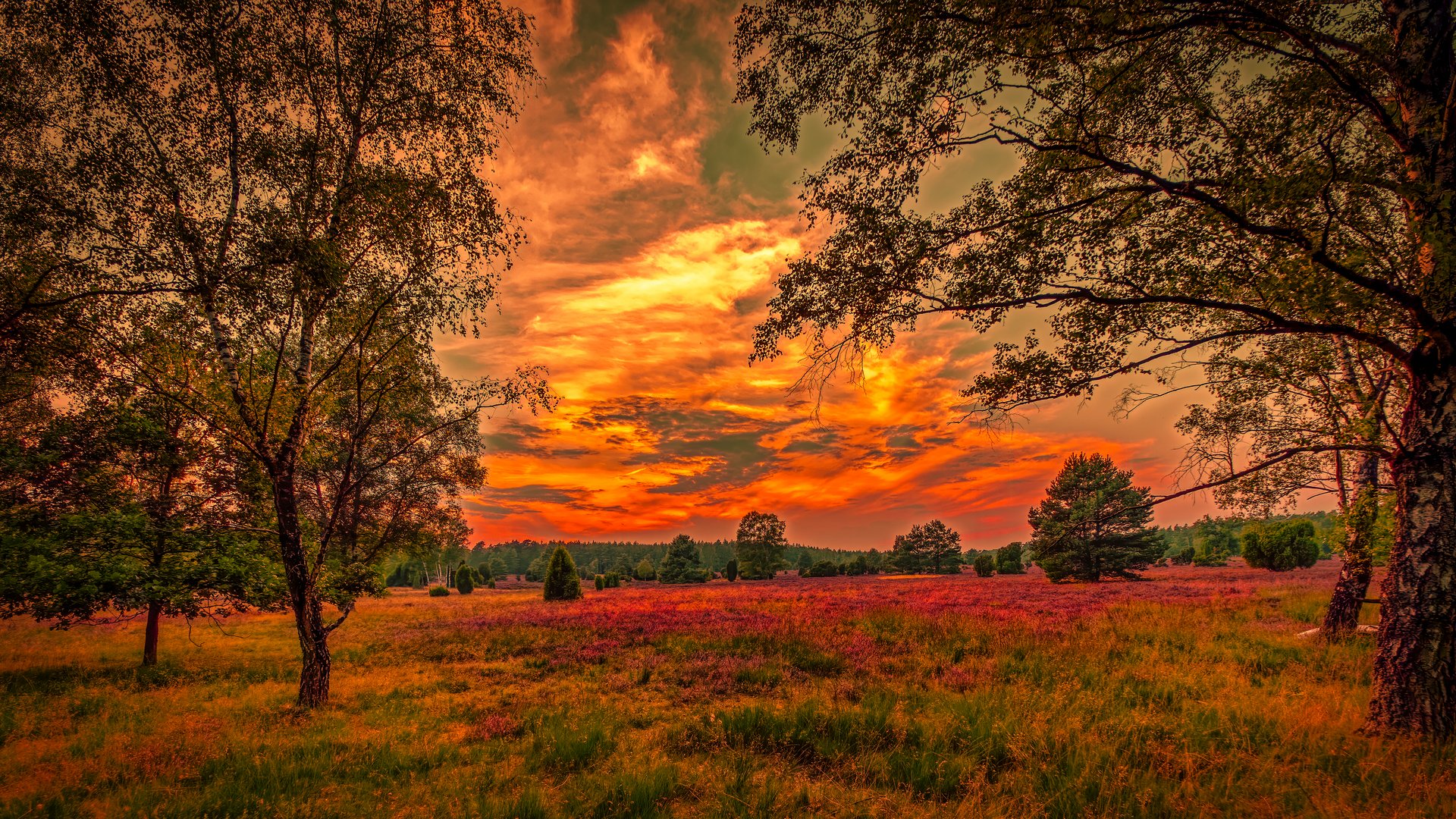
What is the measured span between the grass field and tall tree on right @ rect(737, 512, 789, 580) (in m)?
52.6

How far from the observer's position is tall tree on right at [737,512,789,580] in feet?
211

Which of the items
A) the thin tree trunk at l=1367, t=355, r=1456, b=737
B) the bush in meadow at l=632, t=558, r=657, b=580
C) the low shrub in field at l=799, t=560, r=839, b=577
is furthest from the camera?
the bush in meadow at l=632, t=558, r=657, b=580

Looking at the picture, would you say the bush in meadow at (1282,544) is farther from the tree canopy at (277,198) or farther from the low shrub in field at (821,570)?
the tree canopy at (277,198)

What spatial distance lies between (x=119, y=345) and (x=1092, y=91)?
1492 cm

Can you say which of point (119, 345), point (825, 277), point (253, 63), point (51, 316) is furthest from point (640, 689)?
point (253, 63)

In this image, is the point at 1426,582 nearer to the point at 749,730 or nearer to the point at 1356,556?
the point at 1356,556

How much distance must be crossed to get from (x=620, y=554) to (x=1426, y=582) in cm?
11772

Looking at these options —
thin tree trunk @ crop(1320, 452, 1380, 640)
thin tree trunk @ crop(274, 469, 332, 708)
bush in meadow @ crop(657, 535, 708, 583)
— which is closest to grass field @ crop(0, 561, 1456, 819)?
thin tree trunk @ crop(274, 469, 332, 708)

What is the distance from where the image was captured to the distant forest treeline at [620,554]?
6612 centimetres

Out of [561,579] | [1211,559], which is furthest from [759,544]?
[1211,559]

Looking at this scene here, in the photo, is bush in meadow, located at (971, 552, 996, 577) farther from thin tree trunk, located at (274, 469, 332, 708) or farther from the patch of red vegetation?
thin tree trunk, located at (274, 469, 332, 708)

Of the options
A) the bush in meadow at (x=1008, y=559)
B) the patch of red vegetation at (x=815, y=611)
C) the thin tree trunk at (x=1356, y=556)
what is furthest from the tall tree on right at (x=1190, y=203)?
the bush in meadow at (x=1008, y=559)

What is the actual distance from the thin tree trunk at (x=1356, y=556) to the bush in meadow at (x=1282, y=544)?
37.9 m

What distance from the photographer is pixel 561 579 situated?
108ft
